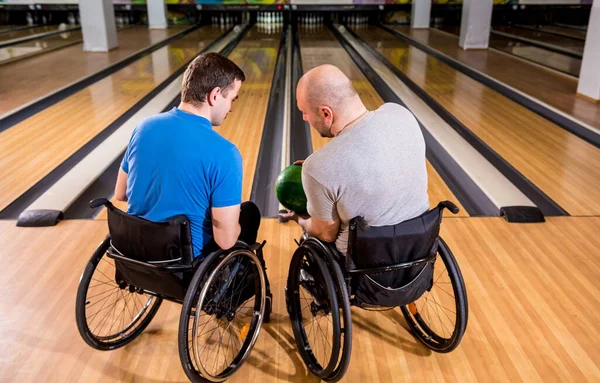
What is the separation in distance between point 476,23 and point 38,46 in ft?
22.5

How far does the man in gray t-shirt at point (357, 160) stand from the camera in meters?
1.56

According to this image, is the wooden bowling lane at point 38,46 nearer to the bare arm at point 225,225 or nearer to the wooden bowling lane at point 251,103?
the wooden bowling lane at point 251,103

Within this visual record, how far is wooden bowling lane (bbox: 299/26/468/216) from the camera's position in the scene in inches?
133

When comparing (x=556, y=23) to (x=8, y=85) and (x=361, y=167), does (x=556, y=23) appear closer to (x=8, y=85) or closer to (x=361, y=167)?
(x=8, y=85)

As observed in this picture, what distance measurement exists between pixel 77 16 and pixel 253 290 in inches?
495

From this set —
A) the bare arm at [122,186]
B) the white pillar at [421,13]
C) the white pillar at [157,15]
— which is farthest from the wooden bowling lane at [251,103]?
the white pillar at [421,13]

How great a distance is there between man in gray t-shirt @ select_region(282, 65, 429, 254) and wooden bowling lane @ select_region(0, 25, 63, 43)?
941 cm

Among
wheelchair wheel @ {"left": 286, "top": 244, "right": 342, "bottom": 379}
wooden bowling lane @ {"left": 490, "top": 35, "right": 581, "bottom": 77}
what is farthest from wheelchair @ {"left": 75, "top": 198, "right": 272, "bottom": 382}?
A: wooden bowling lane @ {"left": 490, "top": 35, "right": 581, "bottom": 77}

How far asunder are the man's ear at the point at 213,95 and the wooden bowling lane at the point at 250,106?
5.23 feet

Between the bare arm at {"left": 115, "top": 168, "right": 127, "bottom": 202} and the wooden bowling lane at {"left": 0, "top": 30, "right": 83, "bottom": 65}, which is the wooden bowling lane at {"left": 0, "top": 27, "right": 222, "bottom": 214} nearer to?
the bare arm at {"left": 115, "top": 168, "right": 127, "bottom": 202}

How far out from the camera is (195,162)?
5.21 ft

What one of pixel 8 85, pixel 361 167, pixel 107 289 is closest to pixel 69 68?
pixel 8 85

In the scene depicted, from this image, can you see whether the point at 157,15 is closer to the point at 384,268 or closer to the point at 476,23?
the point at 476,23

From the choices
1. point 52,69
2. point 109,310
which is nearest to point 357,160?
point 109,310
